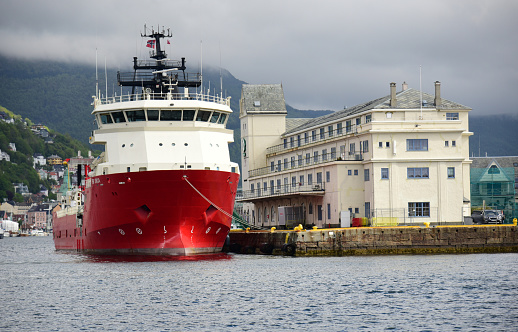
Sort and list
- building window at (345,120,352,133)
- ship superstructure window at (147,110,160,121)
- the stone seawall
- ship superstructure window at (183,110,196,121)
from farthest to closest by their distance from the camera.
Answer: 1. building window at (345,120,352,133)
2. the stone seawall
3. ship superstructure window at (183,110,196,121)
4. ship superstructure window at (147,110,160,121)

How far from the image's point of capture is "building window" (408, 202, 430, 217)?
6456 cm

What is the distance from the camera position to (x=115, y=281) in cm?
4256

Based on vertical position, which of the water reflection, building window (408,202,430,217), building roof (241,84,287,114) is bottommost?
the water reflection

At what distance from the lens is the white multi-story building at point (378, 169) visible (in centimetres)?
6462

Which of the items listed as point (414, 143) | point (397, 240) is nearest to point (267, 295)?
point (397, 240)

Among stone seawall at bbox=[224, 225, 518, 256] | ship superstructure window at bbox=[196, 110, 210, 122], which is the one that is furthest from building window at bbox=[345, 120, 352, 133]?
ship superstructure window at bbox=[196, 110, 210, 122]

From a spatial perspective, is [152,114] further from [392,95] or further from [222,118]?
[392,95]

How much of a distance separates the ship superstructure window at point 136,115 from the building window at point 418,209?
74.1 ft

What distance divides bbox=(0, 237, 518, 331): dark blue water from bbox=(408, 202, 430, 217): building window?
1123cm

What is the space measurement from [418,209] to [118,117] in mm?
24638

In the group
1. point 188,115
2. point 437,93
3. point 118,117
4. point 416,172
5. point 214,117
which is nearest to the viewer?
point 188,115

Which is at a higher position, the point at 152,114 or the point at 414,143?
the point at 152,114

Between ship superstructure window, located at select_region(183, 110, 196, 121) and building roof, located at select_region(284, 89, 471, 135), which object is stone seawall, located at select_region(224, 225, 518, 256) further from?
building roof, located at select_region(284, 89, 471, 135)

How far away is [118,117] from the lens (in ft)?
187
